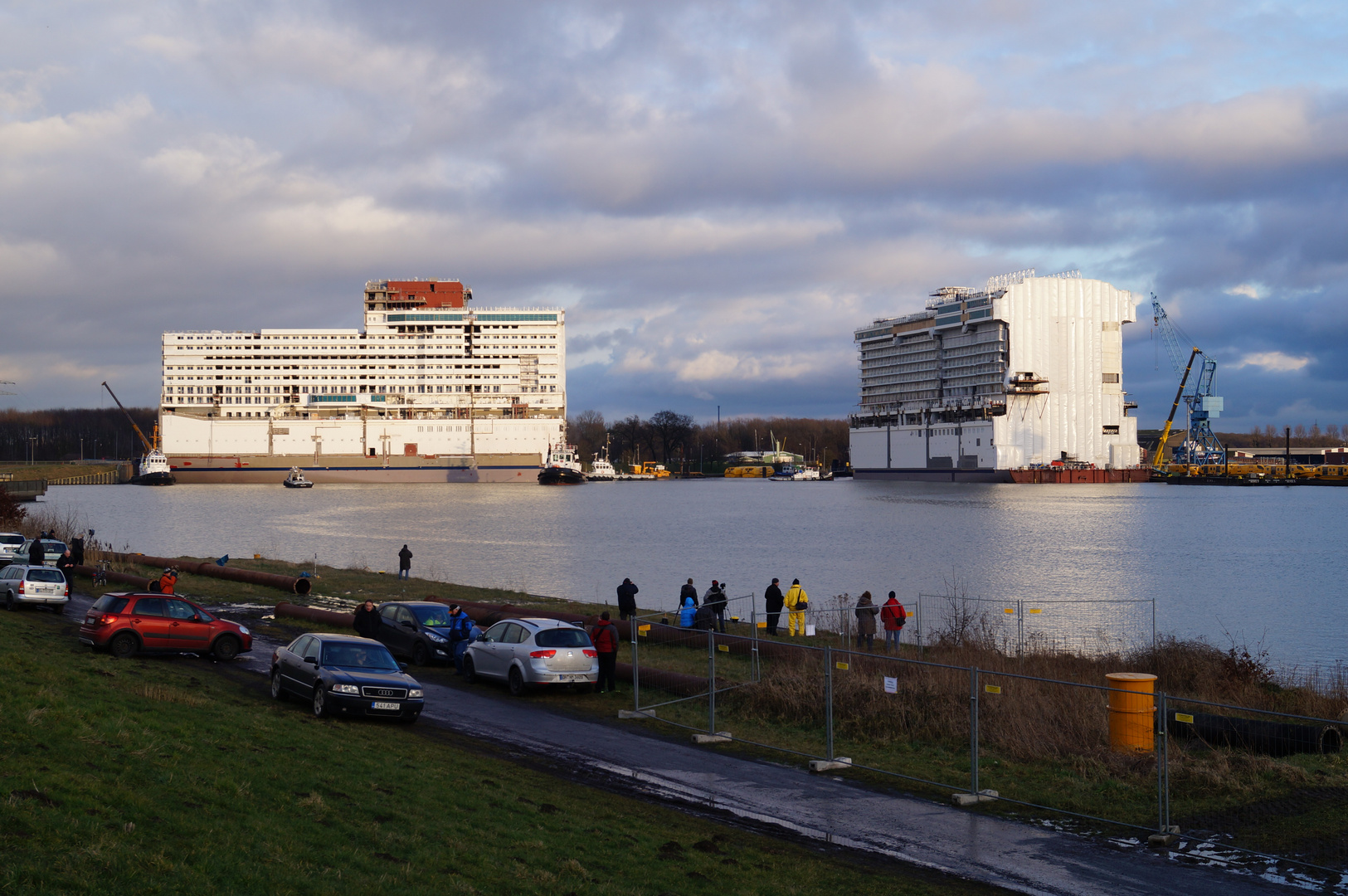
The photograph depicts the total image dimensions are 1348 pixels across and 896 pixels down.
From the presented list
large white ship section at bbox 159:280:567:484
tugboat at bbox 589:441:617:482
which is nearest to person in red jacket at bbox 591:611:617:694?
large white ship section at bbox 159:280:567:484

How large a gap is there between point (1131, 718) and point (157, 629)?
16.9 metres

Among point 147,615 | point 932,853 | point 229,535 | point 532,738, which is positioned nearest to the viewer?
point 932,853

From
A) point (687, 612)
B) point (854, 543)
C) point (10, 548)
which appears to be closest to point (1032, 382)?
point (854, 543)

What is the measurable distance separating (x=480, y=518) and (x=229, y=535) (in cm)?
2158

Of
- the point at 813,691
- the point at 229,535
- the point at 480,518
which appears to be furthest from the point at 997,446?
the point at 813,691

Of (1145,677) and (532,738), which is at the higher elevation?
(1145,677)

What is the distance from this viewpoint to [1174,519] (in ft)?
259

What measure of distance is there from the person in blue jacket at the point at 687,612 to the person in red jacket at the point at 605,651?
16.3 feet

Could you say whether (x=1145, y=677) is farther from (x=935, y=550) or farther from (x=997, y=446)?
(x=997, y=446)

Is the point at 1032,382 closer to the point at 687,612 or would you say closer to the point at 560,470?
the point at 560,470

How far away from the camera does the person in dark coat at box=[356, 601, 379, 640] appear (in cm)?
2198

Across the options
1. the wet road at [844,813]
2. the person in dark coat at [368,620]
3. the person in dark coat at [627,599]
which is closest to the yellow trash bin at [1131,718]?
the wet road at [844,813]

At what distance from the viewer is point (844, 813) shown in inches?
453

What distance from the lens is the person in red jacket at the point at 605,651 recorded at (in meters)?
18.2
